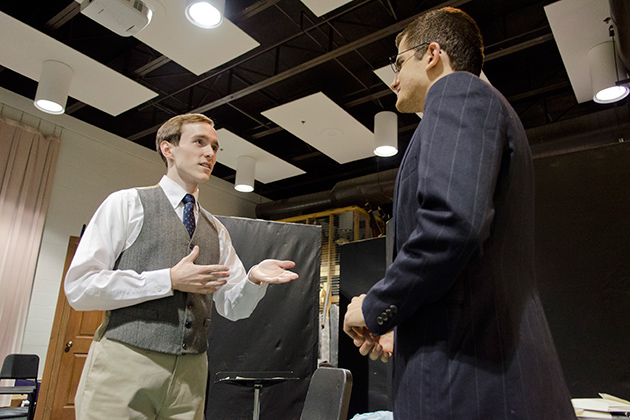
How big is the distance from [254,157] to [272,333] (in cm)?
385

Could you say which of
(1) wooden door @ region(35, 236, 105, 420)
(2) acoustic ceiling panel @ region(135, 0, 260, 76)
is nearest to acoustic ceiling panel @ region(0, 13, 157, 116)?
(2) acoustic ceiling panel @ region(135, 0, 260, 76)

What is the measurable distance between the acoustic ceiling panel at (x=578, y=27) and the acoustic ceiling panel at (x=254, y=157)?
13.0 ft

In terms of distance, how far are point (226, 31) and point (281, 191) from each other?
501cm

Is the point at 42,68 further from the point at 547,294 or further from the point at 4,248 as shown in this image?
the point at 547,294

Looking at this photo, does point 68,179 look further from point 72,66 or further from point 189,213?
point 189,213

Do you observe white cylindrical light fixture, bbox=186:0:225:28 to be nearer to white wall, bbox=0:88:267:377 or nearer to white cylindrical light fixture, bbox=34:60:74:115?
white cylindrical light fixture, bbox=34:60:74:115

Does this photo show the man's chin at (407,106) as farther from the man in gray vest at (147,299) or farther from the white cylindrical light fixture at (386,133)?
the white cylindrical light fixture at (386,133)

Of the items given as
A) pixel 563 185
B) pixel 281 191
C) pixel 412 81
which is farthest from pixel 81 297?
pixel 281 191

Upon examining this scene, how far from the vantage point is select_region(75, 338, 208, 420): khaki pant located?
4.13 ft

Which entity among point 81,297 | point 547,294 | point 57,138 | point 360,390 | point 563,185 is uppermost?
point 57,138

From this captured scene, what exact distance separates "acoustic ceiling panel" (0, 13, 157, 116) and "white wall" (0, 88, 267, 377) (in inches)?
41.0

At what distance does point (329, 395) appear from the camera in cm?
168

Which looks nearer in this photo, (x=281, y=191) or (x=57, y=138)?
(x=57, y=138)

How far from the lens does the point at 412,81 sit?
1.08m
